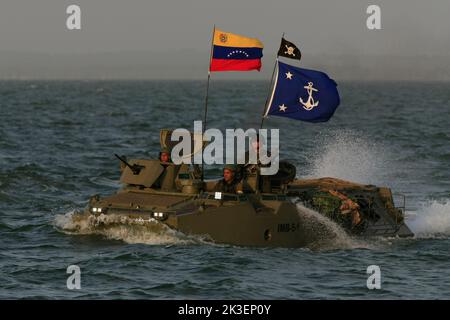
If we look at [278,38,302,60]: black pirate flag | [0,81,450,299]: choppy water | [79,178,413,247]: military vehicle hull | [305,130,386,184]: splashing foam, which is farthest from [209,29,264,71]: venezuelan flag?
[305,130,386,184]: splashing foam

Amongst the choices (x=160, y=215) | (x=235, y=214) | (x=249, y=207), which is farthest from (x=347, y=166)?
(x=160, y=215)

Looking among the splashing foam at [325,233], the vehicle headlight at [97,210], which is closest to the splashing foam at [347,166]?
the splashing foam at [325,233]

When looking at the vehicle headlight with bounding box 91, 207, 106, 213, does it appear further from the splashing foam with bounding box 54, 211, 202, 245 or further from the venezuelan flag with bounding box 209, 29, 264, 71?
the venezuelan flag with bounding box 209, 29, 264, 71

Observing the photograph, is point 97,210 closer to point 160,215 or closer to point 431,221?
point 160,215

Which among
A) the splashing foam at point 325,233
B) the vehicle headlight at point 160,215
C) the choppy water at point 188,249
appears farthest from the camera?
the splashing foam at point 325,233

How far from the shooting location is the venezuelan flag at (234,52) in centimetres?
3062

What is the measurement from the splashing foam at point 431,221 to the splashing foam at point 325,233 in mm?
3593

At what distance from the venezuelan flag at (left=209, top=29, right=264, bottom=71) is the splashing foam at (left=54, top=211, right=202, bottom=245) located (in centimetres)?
525

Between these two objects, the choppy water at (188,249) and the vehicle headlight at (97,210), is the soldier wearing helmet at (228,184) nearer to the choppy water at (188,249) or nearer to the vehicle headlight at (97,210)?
the choppy water at (188,249)

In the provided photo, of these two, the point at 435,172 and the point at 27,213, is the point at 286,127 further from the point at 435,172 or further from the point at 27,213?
the point at 27,213

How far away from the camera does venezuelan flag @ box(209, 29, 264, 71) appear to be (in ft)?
100

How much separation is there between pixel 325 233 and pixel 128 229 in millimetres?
5698
